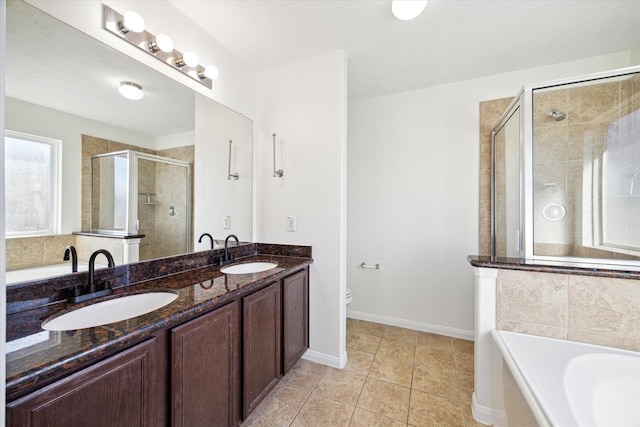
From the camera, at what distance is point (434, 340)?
2379 millimetres

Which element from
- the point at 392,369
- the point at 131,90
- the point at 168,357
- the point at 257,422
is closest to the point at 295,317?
the point at 257,422

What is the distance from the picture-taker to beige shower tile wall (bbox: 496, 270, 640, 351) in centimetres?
123

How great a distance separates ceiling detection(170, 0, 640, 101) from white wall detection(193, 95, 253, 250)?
1.82ft

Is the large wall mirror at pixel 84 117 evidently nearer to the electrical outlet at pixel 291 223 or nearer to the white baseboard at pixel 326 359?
the electrical outlet at pixel 291 223

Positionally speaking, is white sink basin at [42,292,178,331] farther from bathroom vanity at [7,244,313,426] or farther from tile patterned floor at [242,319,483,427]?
tile patterned floor at [242,319,483,427]

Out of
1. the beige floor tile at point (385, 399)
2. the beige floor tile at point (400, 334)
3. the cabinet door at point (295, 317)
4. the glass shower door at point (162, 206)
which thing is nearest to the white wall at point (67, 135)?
the glass shower door at point (162, 206)

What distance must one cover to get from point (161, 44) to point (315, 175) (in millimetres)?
1244

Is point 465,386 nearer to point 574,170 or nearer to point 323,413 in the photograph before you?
point 323,413

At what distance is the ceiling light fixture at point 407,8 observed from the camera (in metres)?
1.42

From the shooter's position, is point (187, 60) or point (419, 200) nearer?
point (187, 60)

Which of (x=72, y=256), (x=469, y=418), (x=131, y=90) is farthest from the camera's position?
(x=469, y=418)

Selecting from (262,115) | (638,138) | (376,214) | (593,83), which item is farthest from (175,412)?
(638,138)

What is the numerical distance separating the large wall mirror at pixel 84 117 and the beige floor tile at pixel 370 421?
148cm

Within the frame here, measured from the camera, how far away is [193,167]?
1.71 meters
